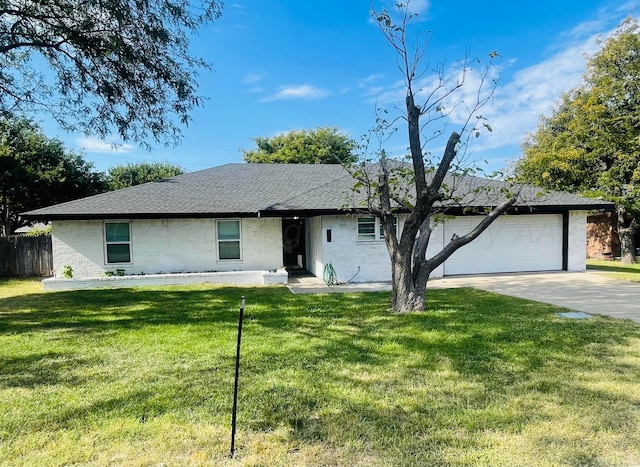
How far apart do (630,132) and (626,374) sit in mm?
18467

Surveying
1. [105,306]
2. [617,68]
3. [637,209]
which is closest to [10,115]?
[105,306]

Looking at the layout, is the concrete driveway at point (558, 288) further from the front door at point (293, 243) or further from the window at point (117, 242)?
the window at point (117, 242)

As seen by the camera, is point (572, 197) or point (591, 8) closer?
point (591, 8)

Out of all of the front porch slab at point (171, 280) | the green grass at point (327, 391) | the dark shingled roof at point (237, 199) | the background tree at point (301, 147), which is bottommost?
the green grass at point (327, 391)

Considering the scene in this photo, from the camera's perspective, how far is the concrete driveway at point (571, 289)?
7.79 m

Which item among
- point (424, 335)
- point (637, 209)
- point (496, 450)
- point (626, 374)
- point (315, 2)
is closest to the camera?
point (496, 450)

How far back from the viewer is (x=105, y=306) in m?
8.56

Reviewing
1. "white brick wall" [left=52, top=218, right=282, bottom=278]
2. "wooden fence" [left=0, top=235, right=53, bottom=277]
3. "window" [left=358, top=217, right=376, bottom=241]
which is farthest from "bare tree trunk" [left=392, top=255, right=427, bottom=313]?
"wooden fence" [left=0, top=235, right=53, bottom=277]

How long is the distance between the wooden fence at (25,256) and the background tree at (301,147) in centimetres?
1943

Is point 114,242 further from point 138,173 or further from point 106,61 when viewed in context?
point 138,173

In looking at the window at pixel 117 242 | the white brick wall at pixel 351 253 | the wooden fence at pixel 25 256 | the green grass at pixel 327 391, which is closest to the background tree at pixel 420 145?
the green grass at pixel 327 391

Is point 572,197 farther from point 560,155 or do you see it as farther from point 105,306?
point 105,306

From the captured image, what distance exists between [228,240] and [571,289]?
10.5 metres

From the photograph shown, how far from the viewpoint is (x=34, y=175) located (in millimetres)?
18203
